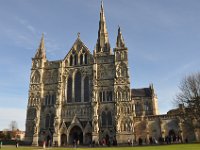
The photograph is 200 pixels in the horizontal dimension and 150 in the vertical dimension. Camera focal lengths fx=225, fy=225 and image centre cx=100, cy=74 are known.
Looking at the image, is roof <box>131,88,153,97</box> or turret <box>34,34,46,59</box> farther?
roof <box>131,88,153,97</box>

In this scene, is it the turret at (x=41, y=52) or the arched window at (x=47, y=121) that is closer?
the arched window at (x=47, y=121)

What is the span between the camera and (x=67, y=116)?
162 ft

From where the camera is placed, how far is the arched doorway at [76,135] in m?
48.0

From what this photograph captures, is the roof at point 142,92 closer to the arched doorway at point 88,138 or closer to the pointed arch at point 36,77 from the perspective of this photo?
the arched doorway at point 88,138

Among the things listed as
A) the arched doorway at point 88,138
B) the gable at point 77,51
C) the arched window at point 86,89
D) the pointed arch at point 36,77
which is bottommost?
the arched doorway at point 88,138

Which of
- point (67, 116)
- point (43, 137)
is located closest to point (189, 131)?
point (67, 116)

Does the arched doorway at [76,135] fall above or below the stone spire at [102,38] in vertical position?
below

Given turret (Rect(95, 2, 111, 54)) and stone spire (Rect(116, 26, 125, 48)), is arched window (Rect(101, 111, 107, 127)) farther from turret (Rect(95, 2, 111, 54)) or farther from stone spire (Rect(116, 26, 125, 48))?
stone spire (Rect(116, 26, 125, 48))

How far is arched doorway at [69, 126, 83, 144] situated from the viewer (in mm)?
47969

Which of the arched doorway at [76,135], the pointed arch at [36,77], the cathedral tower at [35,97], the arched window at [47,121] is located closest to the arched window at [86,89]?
the arched doorway at [76,135]

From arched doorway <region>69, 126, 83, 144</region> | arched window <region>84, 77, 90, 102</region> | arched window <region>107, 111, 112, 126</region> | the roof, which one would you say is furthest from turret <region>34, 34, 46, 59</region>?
the roof

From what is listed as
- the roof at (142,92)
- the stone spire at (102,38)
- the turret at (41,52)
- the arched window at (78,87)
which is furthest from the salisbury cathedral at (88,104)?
the roof at (142,92)

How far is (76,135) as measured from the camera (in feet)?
160

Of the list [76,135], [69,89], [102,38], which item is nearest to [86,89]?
[69,89]
